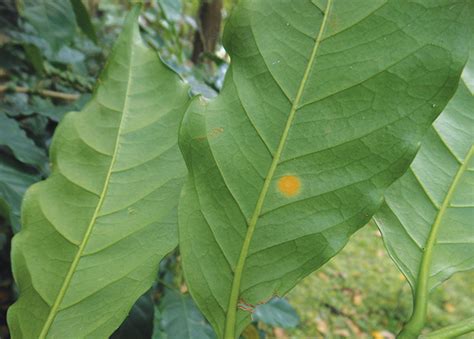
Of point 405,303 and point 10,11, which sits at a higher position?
point 10,11

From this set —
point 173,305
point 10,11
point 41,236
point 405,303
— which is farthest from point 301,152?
point 405,303

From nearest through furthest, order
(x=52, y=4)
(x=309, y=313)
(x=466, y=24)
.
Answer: (x=466, y=24), (x=52, y=4), (x=309, y=313)

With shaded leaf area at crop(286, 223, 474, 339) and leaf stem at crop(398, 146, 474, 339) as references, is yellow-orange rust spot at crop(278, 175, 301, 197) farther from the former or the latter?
shaded leaf area at crop(286, 223, 474, 339)

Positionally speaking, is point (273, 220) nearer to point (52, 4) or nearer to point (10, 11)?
point (52, 4)

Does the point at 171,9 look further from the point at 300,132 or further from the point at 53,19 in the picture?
the point at 300,132

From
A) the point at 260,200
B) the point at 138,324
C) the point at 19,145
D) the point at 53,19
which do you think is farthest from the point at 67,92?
the point at 260,200

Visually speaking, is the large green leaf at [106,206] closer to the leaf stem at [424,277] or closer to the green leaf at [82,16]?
the leaf stem at [424,277]

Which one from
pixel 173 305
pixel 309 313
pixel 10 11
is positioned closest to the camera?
pixel 173 305

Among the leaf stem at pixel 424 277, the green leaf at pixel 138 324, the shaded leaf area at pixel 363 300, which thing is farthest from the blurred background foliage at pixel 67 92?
the leaf stem at pixel 424 277
